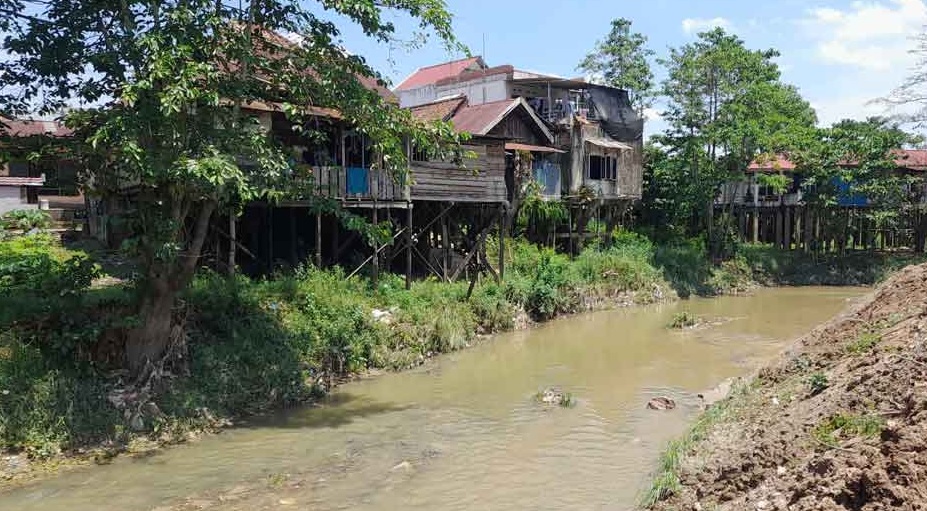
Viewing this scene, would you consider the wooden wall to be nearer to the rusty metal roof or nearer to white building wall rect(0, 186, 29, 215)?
the rusty metal roof

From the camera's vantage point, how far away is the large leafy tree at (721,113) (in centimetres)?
2878

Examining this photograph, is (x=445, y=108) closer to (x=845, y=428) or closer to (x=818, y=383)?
(x=818, y=383)

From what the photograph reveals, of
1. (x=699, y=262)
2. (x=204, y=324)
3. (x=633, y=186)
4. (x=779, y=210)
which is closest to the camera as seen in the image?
(x=204, y=324)

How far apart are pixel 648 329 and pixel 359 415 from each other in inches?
452

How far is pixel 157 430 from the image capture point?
10508 mm

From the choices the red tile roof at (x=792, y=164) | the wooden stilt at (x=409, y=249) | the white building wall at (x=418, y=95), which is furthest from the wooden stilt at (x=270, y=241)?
the red tile roof at (x=792, y=164)

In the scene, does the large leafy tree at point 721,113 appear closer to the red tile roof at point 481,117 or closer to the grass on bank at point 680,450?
the red tile roof at point 481,117

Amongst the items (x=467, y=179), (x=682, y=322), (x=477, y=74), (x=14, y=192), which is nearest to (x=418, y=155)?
(x=467, y=179)

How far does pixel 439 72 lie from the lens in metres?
38.8

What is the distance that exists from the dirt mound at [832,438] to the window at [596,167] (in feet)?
67.8

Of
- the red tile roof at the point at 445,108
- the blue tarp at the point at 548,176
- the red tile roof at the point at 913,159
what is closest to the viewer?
the red tile roof at the point at 445,108

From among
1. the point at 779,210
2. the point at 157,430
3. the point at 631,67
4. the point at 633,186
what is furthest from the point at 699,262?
the point at 157,430

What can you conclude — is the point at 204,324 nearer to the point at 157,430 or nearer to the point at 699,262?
the point at 157,430

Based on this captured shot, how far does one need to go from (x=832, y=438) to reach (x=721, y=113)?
25.6 m
